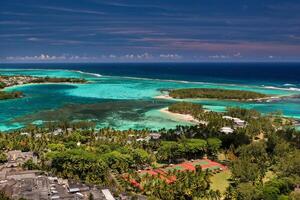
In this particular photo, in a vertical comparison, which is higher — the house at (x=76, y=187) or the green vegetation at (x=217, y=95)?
the green vegetation at (x=217, y=95)

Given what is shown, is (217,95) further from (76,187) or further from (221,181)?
(76,187)

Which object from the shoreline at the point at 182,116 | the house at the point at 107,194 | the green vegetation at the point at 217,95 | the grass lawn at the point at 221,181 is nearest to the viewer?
the house at the point at 107,194

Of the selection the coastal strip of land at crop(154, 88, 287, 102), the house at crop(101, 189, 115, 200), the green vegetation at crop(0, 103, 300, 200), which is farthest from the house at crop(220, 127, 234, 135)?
the coastal strip of land at crop(154, 88, 287, 102)

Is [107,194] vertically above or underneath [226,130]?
underneath

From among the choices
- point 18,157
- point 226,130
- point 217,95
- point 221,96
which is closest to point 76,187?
point 18,157

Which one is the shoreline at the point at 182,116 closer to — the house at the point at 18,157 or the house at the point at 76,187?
the house at the point at 18,157

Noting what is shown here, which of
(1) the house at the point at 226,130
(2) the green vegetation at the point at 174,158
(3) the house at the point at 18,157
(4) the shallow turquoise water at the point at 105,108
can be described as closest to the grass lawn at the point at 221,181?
(2) the green vegetation at the point at 174,158

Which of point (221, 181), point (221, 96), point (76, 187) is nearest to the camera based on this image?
point (76, 187)

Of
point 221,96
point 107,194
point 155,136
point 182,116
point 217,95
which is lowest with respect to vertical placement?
point 107,194

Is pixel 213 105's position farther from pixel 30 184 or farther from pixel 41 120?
pixel 30 184
